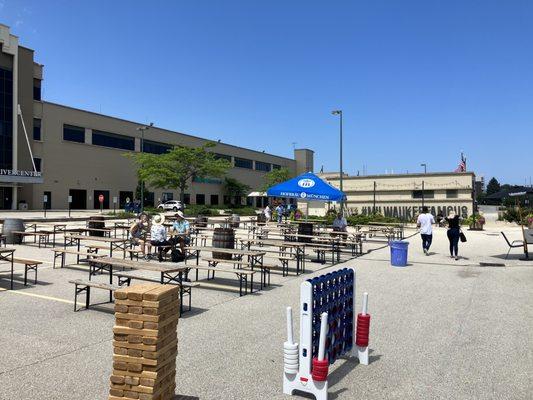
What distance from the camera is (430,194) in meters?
51.8

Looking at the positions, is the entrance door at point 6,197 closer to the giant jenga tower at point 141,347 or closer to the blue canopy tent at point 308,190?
the blue canopy tent at point 308,190

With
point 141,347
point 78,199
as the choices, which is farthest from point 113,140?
point 141,347

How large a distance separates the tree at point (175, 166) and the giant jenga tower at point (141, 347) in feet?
157

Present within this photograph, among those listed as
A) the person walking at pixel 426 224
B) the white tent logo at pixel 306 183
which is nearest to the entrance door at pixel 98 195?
the white tent logo at pixel 306 183

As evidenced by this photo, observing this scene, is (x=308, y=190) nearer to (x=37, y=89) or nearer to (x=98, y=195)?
(x=98, y=195)

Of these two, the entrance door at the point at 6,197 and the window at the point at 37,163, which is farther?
the window at the point at 37,163

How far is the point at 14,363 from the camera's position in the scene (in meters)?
5.04

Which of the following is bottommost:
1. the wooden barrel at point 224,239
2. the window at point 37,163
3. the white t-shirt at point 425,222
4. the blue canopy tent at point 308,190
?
the wooden barrel at point 224,239

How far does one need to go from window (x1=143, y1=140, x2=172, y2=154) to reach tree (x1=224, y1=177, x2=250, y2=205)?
14.7m

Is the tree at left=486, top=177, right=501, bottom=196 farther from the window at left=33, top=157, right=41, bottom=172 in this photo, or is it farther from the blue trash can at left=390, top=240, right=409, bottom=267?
the blue trash can at left=390, top=240, right=409, bottom=267

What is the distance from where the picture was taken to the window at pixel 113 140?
57.8 m

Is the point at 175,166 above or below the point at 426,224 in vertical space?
above

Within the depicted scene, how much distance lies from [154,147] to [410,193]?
37.1 metres

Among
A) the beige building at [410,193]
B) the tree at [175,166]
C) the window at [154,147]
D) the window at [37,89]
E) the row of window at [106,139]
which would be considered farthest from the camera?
the window at [154,147]
